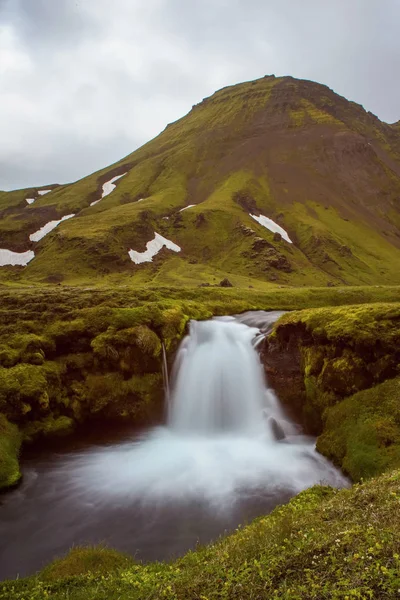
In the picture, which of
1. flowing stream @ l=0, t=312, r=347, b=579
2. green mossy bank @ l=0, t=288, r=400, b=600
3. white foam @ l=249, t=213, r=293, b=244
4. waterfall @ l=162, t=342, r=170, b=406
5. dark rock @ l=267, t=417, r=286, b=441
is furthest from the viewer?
white foam @ l=249, t=213, r=293, b=244

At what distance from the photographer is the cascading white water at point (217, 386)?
29.0 meters

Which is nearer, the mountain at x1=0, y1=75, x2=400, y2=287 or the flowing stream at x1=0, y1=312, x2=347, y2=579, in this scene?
the flowing stream at x1=0, y1=312, x2=347, y2=579

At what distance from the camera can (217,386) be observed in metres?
31.6

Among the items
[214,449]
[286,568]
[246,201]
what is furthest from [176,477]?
[246,201]

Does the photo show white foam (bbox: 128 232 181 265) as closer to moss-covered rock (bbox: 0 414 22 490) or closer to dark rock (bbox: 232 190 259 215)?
dark rock (bbox: 232 190 259 215)

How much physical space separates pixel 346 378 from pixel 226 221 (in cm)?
10608

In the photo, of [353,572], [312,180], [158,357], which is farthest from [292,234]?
[353,572]

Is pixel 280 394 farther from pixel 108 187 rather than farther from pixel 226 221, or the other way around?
pixel 108 187

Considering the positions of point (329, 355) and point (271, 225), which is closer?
point (329, 355)

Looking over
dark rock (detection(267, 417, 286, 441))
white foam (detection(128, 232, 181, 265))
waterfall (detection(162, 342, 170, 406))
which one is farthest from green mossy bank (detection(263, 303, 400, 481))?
white foam (detection(128, 232, 181, 265))

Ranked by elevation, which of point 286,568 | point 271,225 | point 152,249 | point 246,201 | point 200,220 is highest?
point 246,201

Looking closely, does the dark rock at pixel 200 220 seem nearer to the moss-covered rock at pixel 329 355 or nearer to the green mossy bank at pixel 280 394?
the green mossy bank at pixel 280 394

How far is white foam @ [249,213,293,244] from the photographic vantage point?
131m

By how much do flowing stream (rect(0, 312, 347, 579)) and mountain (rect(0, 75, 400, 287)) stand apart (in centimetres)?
5549
